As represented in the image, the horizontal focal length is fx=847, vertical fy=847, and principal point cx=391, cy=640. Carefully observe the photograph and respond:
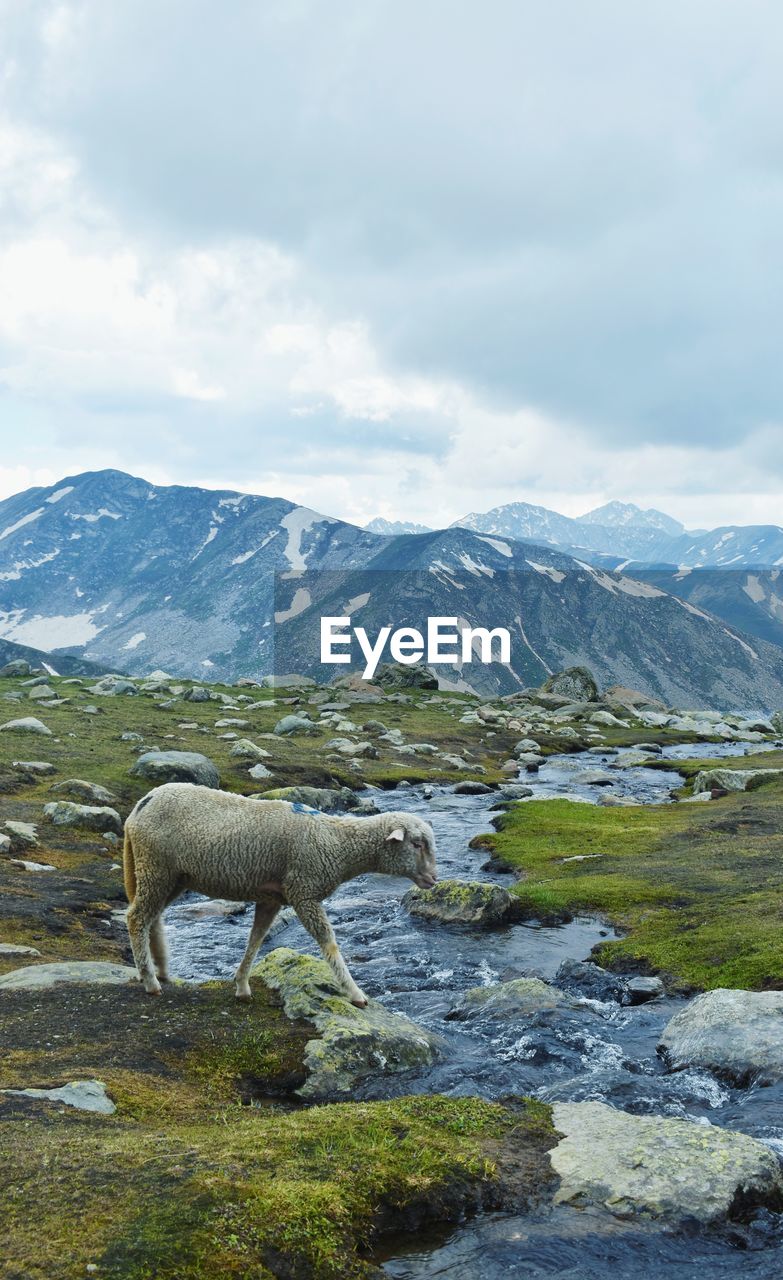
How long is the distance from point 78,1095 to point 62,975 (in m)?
5.05

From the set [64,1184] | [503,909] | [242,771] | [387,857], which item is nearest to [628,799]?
[242,771]

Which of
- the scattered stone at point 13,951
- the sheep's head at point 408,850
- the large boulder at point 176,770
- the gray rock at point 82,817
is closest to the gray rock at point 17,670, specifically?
the large boulder at point 176,770

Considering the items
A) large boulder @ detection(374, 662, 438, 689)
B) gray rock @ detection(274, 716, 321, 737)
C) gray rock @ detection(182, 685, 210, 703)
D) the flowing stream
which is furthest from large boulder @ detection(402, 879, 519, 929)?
large boulder @ detection(374, 662, 438, 689)

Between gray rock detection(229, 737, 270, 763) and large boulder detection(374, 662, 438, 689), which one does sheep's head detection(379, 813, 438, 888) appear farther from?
large boulder detection(374, 662, 438, 689)

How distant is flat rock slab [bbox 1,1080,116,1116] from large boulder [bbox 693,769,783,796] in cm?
4320

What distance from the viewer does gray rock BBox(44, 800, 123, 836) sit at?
3250 cm

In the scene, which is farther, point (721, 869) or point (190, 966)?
point (721, 869)

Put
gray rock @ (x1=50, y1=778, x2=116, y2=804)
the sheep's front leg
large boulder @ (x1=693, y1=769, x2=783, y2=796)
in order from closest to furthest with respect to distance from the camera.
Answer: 1. the sheep's front leg
2. gray rock @ (x1=50, y1=778, x2=116, y2=804)
3. large boulder @ (x1=693, y1=769, x2=783, y2=796)

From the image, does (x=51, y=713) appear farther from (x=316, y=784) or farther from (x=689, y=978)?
(x=689, y=978)

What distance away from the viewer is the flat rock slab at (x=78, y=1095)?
10.5 meters

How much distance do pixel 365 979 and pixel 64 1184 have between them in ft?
39.7

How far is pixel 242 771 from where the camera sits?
49.4m

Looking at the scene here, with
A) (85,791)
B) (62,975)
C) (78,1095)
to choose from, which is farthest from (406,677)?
(78,1095)

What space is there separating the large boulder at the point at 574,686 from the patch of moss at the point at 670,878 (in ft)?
362
